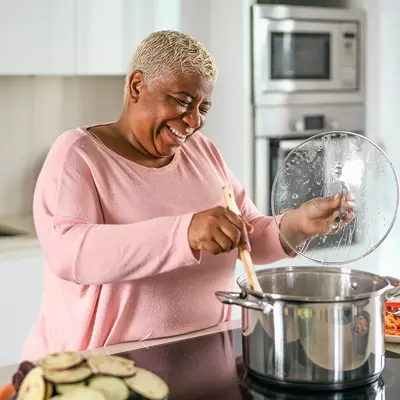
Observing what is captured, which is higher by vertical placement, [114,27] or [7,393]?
[114,27]

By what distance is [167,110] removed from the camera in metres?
1.56

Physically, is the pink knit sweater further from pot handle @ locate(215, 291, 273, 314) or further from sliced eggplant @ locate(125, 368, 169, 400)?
sliced eggplant @ locate(125, 368, 169, 400)

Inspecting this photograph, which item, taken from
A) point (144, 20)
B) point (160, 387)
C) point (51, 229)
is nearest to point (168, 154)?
point (51, 229)

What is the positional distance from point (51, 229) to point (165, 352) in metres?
0.30

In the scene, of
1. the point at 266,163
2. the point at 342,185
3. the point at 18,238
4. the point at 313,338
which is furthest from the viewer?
the point at 266,163

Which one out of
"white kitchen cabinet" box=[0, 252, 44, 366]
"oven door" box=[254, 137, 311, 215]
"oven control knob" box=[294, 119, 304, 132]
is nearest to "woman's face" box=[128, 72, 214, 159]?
"white kitchen cabinet" box=[0, 252, 44, 366]

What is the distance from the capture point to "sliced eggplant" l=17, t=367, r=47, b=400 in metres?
0.98

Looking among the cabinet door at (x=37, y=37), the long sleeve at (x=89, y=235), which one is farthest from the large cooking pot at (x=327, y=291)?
the cabinet door at (x=37, y=37)

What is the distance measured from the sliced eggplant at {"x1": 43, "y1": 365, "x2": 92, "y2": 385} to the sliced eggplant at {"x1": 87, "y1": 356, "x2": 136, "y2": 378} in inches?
0.5

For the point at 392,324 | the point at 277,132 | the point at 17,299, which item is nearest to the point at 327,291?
the point at 392,324

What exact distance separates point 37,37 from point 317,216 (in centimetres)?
136

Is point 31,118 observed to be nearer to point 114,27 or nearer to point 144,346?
point 114,27

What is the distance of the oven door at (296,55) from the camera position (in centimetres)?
295

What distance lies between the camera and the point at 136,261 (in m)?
1.38
